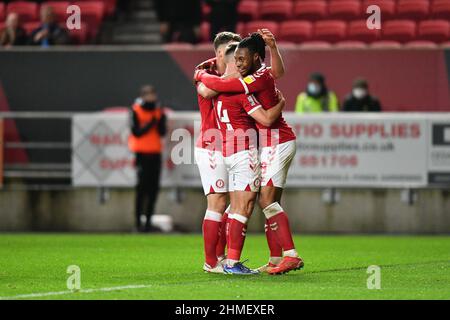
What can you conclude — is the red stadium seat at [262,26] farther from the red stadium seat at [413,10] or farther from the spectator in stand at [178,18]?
the red stadium seat at [413,10]

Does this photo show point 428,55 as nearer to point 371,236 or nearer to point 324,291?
point 371,236

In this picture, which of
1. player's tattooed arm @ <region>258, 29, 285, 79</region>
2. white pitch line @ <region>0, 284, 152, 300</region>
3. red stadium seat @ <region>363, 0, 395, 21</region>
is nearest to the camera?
white pitch line @ <region>0, 284, 152, 300</region>

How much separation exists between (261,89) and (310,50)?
9570mm

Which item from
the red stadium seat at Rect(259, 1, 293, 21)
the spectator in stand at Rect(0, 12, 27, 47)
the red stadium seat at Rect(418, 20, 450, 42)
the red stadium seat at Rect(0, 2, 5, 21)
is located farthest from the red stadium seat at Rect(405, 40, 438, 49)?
the red stadium seat at Rect(0, 2, 5, 21)

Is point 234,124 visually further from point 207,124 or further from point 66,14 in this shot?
point 66,14

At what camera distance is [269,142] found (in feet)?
36.1

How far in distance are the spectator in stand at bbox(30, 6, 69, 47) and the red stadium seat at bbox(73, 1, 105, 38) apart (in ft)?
3.47

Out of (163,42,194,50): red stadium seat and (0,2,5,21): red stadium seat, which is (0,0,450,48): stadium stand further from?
(163,42,194,50): red stadium seat

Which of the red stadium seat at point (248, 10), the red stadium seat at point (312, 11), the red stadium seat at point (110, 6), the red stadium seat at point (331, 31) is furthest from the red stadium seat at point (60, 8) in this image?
the red stadium seat at point (331, 31)

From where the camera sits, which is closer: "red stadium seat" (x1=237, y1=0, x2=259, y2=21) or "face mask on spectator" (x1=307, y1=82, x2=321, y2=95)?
"face mask on spectator" (x1=307, y1=82, x2=321, y2=95)

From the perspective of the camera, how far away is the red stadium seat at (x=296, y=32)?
70.2 feet

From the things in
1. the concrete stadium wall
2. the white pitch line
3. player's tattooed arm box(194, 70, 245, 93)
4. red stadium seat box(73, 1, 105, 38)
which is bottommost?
the concrete stadium wall

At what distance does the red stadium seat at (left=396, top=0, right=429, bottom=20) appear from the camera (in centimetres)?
2155
